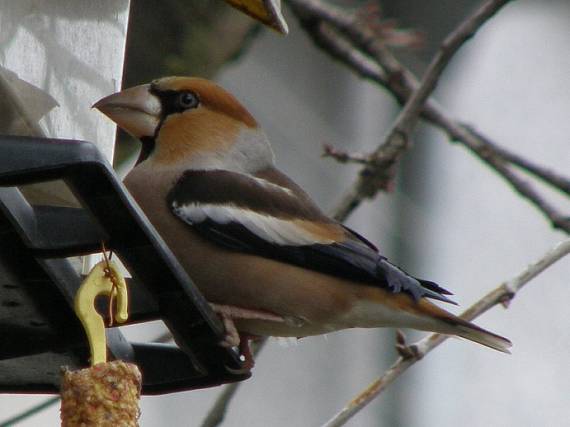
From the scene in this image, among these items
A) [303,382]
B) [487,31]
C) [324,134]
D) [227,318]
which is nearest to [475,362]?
[303,382]

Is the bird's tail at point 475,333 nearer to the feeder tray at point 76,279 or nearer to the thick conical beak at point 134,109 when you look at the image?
the feeder tray at point 76,279

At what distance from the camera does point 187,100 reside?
3242mm

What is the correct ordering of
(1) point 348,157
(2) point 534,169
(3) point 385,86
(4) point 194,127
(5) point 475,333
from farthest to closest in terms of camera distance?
(3) point 385,86 < (2) point 534,169 < (1) point 348,157 < (4) point 194,127 < (5) point 475,333

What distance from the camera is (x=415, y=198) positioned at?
8.06m

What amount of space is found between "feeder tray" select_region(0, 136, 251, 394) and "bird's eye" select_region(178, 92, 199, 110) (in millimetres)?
737

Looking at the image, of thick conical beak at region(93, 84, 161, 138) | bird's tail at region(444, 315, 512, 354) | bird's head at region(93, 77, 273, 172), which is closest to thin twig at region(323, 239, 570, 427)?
bird's tail at region(444, 315, 512, 354)

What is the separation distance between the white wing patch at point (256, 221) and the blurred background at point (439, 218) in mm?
3945

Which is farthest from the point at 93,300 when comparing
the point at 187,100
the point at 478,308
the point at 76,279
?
the point at 187,100

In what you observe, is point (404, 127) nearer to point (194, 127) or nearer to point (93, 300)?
point (194, 127)

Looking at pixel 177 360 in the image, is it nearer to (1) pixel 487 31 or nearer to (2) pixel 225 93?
(2) pixel 225 93

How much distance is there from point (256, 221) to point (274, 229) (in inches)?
1.7

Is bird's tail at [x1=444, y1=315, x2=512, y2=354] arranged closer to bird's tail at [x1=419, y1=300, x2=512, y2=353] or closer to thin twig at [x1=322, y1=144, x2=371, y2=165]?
bird's tail at [x1=419, y1=300, x2=512, y2=353]

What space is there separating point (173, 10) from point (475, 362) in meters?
4.02

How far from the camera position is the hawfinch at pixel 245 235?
114 inches
